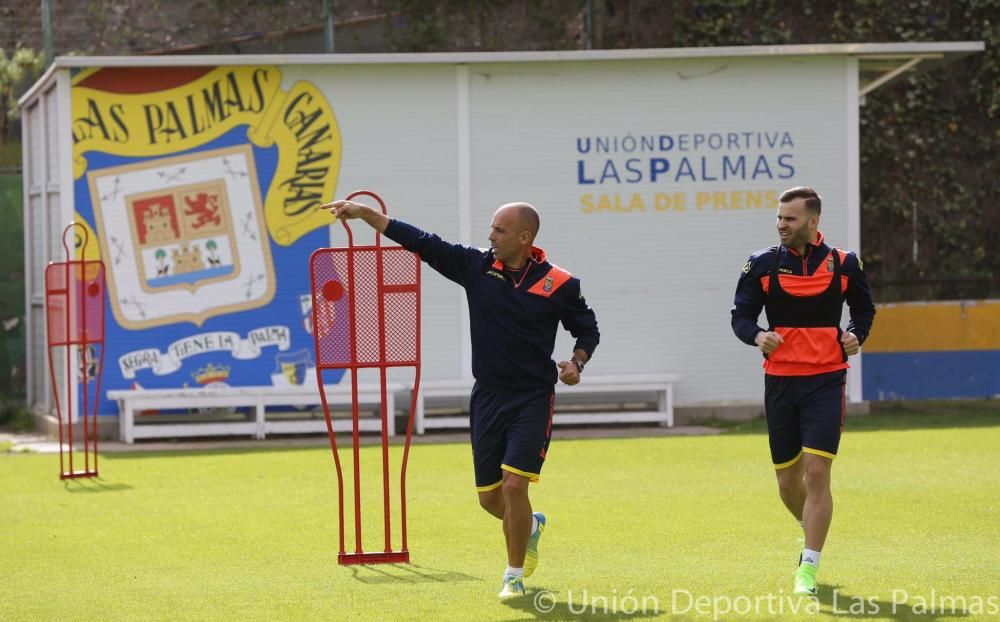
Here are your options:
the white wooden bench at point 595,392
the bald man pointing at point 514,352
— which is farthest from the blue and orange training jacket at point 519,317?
the white wooden bench at point 595,392

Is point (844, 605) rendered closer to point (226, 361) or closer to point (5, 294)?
point (226, 361)

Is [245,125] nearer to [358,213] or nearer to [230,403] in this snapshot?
[230,403]

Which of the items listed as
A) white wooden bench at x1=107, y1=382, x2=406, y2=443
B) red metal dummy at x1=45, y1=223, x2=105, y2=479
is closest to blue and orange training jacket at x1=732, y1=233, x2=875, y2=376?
red metal dummy at x1=45, y1=223, x2=105, y2=479

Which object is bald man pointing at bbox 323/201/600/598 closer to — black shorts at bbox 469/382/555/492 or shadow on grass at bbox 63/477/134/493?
black shorts at bbox 469/382/555/492

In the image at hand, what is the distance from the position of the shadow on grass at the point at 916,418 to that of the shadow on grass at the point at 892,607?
1009cm

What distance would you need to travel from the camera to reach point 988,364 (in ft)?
65.5

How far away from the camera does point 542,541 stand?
1022 centimetres

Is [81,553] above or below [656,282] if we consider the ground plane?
below

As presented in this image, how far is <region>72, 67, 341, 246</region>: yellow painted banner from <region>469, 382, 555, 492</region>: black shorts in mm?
10366

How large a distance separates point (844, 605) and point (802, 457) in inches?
41.7

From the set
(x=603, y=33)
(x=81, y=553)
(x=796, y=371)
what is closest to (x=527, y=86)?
(x=603, y=33)

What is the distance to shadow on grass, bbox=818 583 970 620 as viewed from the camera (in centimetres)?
712

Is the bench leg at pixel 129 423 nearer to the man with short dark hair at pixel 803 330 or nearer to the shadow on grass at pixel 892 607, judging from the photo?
the man with short dark hair at pixel 803 330

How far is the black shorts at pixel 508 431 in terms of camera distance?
8031mm
